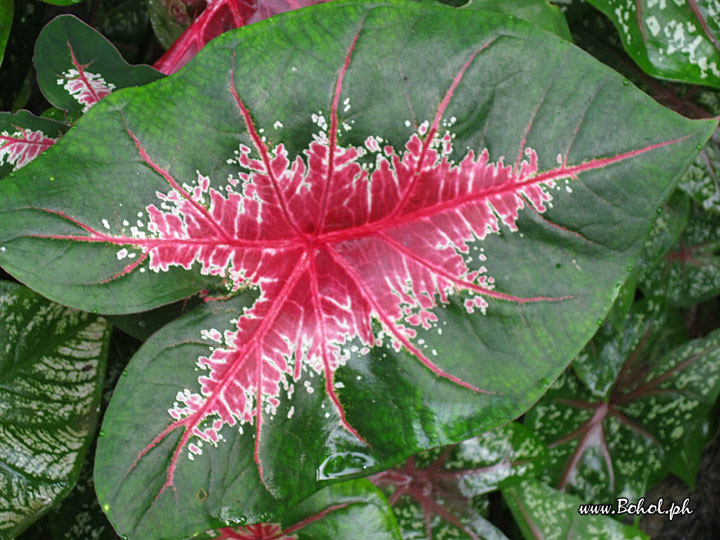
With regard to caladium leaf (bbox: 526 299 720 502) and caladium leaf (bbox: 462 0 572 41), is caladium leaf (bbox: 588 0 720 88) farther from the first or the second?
caladium leaf (bbox: 526 299 720 502)

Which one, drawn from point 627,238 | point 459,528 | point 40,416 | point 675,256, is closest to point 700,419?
point 675,256

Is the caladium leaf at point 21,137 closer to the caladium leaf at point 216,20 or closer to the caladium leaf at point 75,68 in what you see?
the caladium leaf at point 75,68

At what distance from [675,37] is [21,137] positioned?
3.68ft

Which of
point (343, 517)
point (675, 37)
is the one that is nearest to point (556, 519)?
point (343, 517)

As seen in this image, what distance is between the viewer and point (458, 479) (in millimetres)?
1263

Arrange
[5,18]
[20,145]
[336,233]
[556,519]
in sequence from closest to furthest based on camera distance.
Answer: [336,233], [20,145], [5,18], [556,519]

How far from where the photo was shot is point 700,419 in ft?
4.65

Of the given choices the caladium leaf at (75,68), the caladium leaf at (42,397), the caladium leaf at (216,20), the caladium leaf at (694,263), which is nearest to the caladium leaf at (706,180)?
the caladium leaf at (694,263)

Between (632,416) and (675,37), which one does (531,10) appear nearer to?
(675,37)

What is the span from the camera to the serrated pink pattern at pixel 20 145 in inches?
35.9

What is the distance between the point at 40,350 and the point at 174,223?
0.44m

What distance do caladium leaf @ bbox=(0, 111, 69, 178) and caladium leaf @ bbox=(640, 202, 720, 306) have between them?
139 centimetres

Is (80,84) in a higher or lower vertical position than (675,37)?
lower

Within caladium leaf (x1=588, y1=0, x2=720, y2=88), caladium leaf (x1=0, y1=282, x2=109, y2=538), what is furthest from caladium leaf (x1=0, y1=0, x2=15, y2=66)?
caladium leaf (x1=588, y1=0, x2=720, y2=88)
